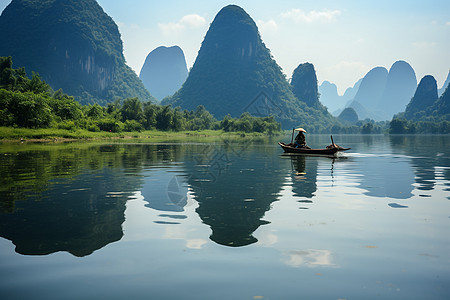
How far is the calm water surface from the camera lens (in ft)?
16.1

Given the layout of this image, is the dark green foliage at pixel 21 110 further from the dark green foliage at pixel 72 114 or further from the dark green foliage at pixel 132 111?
the dark green foliage at pixel 132 111

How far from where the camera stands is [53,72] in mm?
183625

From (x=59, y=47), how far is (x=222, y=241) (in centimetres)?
20927

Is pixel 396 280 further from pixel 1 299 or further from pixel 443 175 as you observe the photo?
pixel 443 175

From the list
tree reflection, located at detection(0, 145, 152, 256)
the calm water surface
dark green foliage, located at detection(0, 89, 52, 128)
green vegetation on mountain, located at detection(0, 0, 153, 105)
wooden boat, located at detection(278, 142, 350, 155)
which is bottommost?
the calm water surface

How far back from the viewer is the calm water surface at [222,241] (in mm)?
4914

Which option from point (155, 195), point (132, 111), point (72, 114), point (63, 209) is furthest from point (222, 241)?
point (132, 111)

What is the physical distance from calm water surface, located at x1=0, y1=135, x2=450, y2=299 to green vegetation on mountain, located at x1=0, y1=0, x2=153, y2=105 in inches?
7266

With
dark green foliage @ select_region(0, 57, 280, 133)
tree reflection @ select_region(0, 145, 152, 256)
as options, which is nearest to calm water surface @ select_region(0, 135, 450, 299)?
tree reflection @ select_region(0, 145, 152, 256)

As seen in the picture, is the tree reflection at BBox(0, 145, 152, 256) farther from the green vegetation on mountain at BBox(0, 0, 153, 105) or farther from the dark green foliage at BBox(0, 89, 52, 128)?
the green vegetation on mountain at BBox(0, 0, 153, 105)

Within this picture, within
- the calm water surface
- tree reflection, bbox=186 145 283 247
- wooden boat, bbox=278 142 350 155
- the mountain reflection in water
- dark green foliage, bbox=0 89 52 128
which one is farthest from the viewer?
dark green foliage, bbox=0 89 52 128

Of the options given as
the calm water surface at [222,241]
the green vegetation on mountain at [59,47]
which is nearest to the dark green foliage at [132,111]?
the calm water surface at [222,241]

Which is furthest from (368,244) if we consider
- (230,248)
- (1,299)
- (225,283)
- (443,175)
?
(443,175)

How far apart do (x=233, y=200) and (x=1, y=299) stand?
708 centimetres
